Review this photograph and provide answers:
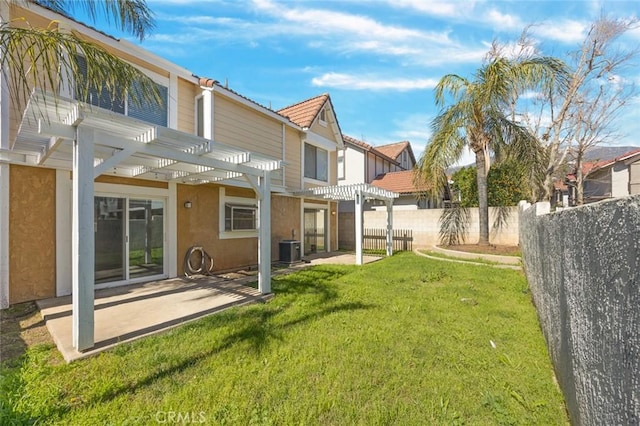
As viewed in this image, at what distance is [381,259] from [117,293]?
9184 millimetres

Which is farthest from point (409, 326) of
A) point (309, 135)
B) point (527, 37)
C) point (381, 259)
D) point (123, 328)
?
point (527, 37)

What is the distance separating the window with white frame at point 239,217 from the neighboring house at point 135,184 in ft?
0.14

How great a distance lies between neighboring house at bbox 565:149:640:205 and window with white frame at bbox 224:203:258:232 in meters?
20.7

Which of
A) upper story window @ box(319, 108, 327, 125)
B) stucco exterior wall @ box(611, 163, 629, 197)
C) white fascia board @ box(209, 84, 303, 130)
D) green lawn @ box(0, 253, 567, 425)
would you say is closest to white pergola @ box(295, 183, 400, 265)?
white fascia board @ box(209, 84, 303, 130)

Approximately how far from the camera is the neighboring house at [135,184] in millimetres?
4410

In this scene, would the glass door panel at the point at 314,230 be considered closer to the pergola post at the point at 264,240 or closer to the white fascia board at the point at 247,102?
the white fascia board at the point at 247,102

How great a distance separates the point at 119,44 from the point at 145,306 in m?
6.49

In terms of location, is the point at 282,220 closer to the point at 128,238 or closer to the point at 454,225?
the point at 128,238

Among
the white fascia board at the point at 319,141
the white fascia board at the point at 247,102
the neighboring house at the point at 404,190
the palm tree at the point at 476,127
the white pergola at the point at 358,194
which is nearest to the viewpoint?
the white fascia board at the point at 247,102

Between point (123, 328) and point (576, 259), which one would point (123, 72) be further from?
point (576, 259)

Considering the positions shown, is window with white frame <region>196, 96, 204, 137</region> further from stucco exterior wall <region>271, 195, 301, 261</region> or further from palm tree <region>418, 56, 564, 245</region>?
palm tree <region>418, 56, 564, 245</region>

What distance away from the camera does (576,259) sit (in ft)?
8.13

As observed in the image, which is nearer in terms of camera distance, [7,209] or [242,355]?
[242,355]

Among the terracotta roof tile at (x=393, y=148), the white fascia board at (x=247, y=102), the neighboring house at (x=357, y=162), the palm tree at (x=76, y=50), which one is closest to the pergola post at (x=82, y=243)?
the palm tree at (x=76, y=50)
